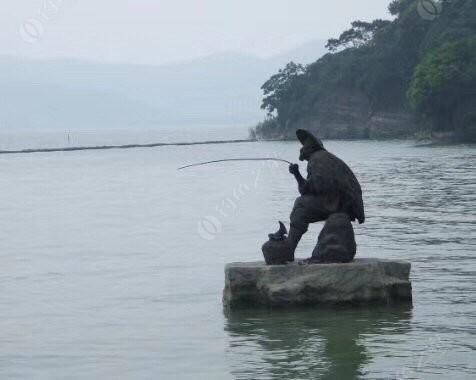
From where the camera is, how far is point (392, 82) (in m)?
140

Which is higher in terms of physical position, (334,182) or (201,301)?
(334,182)

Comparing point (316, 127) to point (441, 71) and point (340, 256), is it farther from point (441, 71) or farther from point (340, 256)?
point (340, 256)

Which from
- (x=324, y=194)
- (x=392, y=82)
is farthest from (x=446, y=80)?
(x=324, y=194)

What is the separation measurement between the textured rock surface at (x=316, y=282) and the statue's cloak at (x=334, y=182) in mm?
918

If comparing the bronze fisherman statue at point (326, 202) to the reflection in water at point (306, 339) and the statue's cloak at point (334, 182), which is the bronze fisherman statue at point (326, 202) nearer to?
the statue's cloak at point (334, 182)

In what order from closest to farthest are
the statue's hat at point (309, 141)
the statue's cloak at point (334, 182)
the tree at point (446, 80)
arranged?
the statue's cloak at point (334, 182) < the statue's hat at point (309, 141) < the tree at point (446, 80)

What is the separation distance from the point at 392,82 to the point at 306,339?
12700cm

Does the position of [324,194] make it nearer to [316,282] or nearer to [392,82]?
[316,282]

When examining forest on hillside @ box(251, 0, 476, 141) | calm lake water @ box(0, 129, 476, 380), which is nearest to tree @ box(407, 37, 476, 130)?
forest on hillside @ box(251, 0, 476, 141)

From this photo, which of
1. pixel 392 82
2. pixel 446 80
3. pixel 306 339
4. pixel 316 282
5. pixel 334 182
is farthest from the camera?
pixel 392 82

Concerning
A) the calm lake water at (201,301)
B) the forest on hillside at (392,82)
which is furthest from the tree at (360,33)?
the calm lake water at (201,301)

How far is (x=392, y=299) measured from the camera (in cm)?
1645

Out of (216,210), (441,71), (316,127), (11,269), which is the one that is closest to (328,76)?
(316,127)

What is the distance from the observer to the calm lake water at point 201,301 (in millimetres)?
13188
